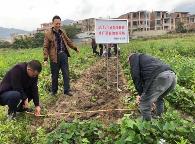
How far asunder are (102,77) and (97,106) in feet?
18.0

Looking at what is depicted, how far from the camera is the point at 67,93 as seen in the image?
11055 mm

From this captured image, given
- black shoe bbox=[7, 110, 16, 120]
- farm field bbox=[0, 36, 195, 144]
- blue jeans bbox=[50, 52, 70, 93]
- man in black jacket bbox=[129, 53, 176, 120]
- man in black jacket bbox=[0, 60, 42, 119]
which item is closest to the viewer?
farm field bbox=[0, 36, 195, 144]

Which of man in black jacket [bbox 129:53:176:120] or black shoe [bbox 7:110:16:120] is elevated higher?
man in black jacket [bbox 129:53:176:120]

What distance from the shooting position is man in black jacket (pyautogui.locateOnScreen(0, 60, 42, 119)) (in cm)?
851

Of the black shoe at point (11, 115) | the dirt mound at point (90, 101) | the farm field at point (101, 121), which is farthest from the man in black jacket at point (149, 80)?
the black shoe at point (11, 115)

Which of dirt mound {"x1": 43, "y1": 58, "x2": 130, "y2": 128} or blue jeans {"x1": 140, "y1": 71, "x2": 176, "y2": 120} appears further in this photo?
dirt mound {"x1": 43, "y1": 58, "x2": 130, "y2": 128}

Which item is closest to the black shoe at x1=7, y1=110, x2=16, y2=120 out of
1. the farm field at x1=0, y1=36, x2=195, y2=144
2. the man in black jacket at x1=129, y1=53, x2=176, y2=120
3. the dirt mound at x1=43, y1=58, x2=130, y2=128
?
the farm field at x1=0, y1=36, x2=195, y2=144

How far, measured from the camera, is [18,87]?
862cm

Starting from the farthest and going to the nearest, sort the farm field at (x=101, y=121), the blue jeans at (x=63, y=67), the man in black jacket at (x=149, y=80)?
the blue jeans at (x=63, y=67)
the man in black jacket at (x=149, y=80)
the farm field at (x=101, y=121)

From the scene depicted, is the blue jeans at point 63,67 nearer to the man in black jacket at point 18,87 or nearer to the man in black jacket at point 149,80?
the man in black jacket at point 18,87

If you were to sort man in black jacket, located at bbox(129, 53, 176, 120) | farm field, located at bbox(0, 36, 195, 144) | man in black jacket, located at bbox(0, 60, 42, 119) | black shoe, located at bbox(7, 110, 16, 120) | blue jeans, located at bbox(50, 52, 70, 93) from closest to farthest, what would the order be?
farm field, located at bbox(0, 36, 195, 144) → man in black jacket, located at bbox(129, 53, 176, 120) → man in black jacket, located at bbox(0, 60, 42, 119) → black shoe, located at bbox(7, 110, 16, 120) → blue jeans, located at bbox(50, 52, 70, 93)

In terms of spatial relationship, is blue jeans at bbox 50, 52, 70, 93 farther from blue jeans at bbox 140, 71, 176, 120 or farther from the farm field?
blue jeans at bbox 140, 71, 176, 120

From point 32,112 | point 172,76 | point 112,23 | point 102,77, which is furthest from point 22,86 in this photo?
point 102,77

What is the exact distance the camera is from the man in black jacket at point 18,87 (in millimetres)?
8508
